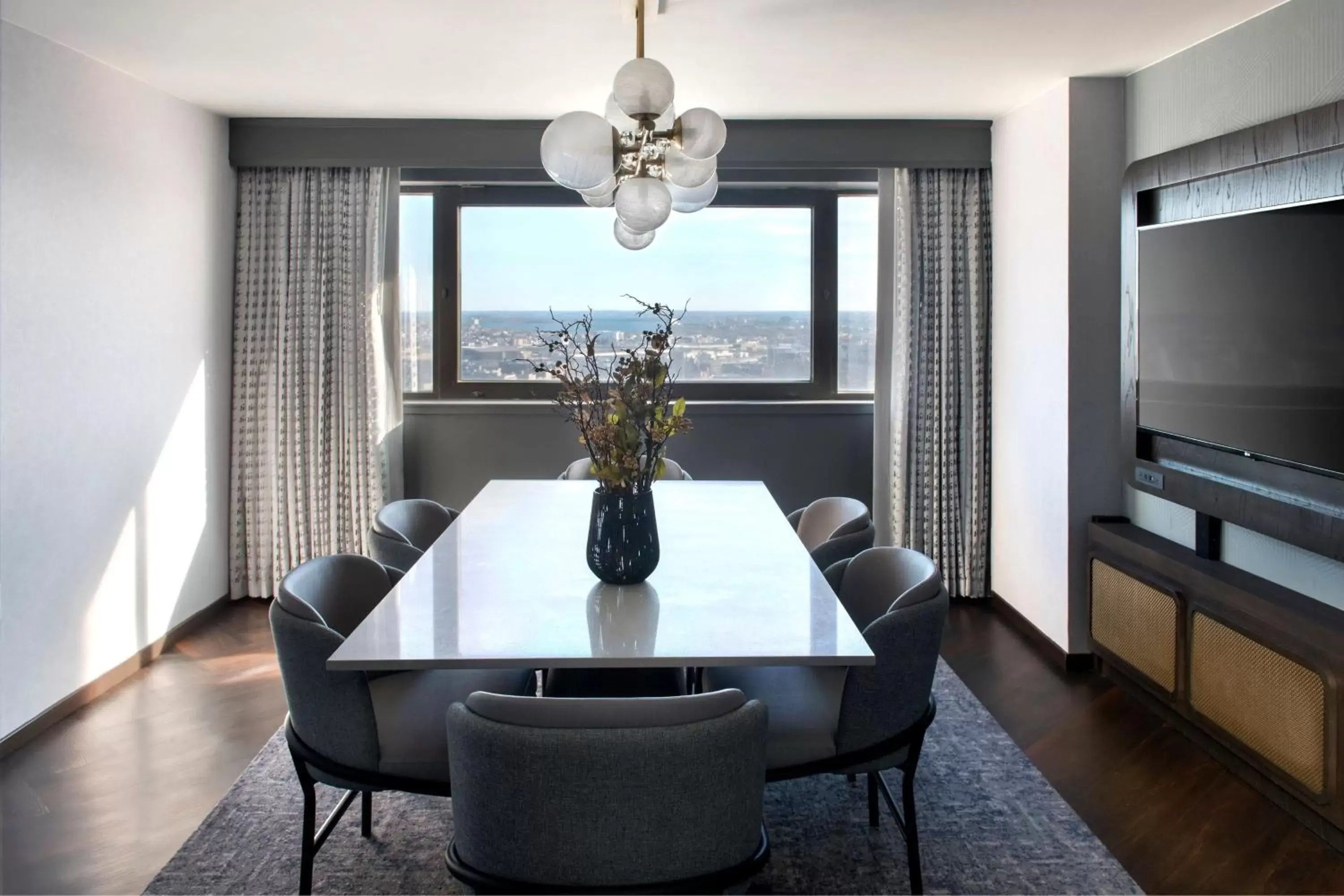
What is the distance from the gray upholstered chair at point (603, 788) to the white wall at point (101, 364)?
251 cm

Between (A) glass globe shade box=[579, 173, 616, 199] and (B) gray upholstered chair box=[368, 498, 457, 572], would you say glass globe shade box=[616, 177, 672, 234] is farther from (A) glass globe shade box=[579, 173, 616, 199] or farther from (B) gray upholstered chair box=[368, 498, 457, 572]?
(B) gray upholstered chair box=[368, 498, 457, 572]

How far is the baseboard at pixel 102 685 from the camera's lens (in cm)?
329

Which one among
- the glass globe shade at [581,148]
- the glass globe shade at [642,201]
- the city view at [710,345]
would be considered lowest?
the city view at [710,345]

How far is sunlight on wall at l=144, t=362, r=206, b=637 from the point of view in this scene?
422cm

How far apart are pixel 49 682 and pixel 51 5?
226 centimetres

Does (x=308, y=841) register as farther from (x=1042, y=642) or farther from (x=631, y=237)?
(x=1042, y=642)

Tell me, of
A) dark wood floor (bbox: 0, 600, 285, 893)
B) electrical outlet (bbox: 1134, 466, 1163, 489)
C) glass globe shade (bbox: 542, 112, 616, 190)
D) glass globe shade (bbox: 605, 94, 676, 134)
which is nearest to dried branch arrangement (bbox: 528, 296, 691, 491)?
glass globe shade (bbox: 542, 112, 616, 190)

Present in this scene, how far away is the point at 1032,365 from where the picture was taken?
14.6 feet

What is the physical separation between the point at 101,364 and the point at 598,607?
2647 mm

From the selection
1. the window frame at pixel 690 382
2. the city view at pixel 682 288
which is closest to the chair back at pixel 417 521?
the window frame at pixel 690 382

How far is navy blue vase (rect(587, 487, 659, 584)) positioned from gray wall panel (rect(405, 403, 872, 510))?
2.90m

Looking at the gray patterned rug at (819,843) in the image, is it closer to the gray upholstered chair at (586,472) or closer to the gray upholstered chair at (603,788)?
the gray upholstered chair at (603,788)

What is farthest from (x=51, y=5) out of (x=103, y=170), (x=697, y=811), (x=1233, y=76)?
(x=1233, y=76)

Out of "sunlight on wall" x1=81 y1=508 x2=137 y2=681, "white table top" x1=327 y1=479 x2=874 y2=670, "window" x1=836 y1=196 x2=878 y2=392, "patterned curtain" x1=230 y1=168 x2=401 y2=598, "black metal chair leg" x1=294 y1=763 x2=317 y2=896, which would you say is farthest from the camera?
"window" x1=836 y1=196 x2=878 y2=392
